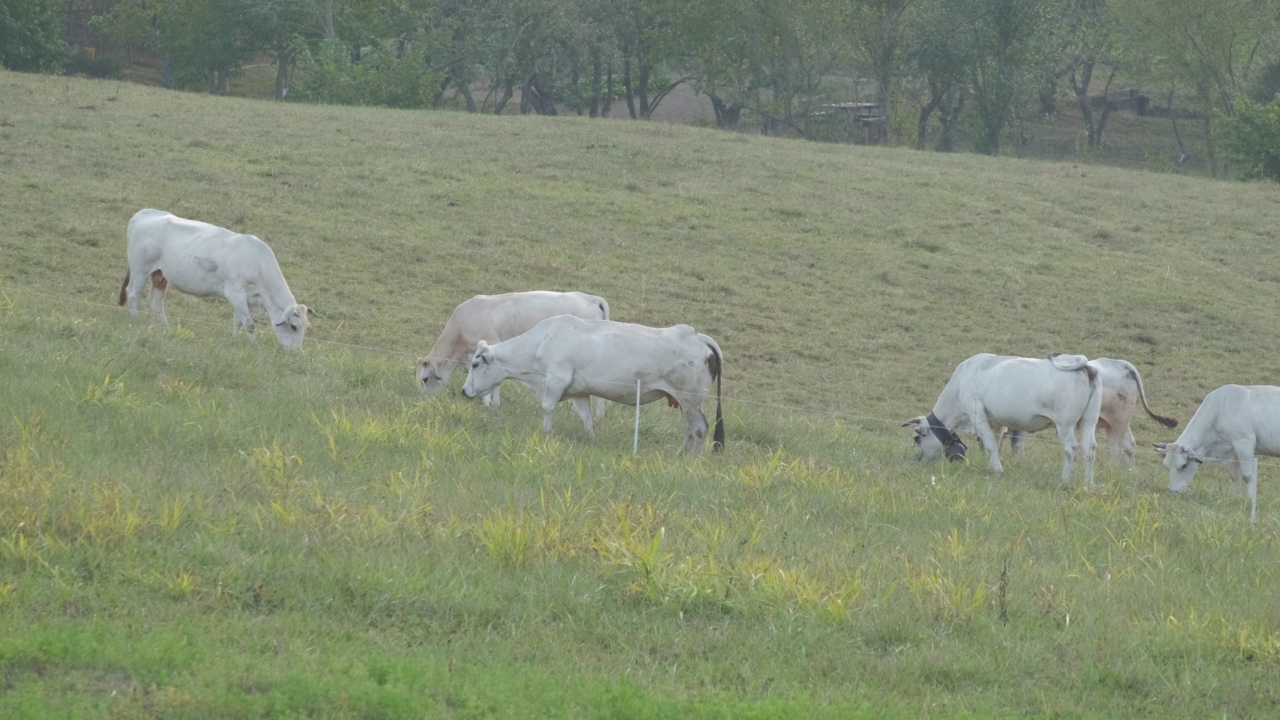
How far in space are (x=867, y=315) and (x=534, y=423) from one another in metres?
13.3

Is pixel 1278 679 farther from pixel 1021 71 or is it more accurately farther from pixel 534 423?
pixel 1021 71

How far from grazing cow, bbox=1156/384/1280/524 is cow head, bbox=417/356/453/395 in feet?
24.0

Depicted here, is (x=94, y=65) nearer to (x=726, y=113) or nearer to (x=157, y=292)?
(x=726, y=113)

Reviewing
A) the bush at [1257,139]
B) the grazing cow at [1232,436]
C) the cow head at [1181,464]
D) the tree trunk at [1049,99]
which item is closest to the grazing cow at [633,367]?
the cow head at [1181,464]

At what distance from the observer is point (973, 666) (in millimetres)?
7414

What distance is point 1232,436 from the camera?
14938 millimetres

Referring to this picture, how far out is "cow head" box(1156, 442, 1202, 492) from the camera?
14875 millimetres

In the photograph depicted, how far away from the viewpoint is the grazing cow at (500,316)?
15.8m

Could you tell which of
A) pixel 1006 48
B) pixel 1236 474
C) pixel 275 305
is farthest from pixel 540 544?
pixel 1006 48

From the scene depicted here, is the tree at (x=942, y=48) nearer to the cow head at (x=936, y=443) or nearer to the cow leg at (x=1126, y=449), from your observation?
the cow leg at (x=1126, y=449)

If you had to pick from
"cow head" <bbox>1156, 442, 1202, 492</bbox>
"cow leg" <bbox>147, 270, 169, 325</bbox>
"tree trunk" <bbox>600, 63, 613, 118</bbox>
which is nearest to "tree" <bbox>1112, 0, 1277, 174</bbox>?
"tree trunk" <bbox>600, 63, 613, 118</bbox>

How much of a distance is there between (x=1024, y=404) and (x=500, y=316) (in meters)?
5.53

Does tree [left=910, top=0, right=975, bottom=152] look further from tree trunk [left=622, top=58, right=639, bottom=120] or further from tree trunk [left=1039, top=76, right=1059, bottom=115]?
tree trunk [left=622, top=58, right=639, bottom=120]

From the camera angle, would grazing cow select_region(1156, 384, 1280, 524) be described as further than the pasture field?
Yes
